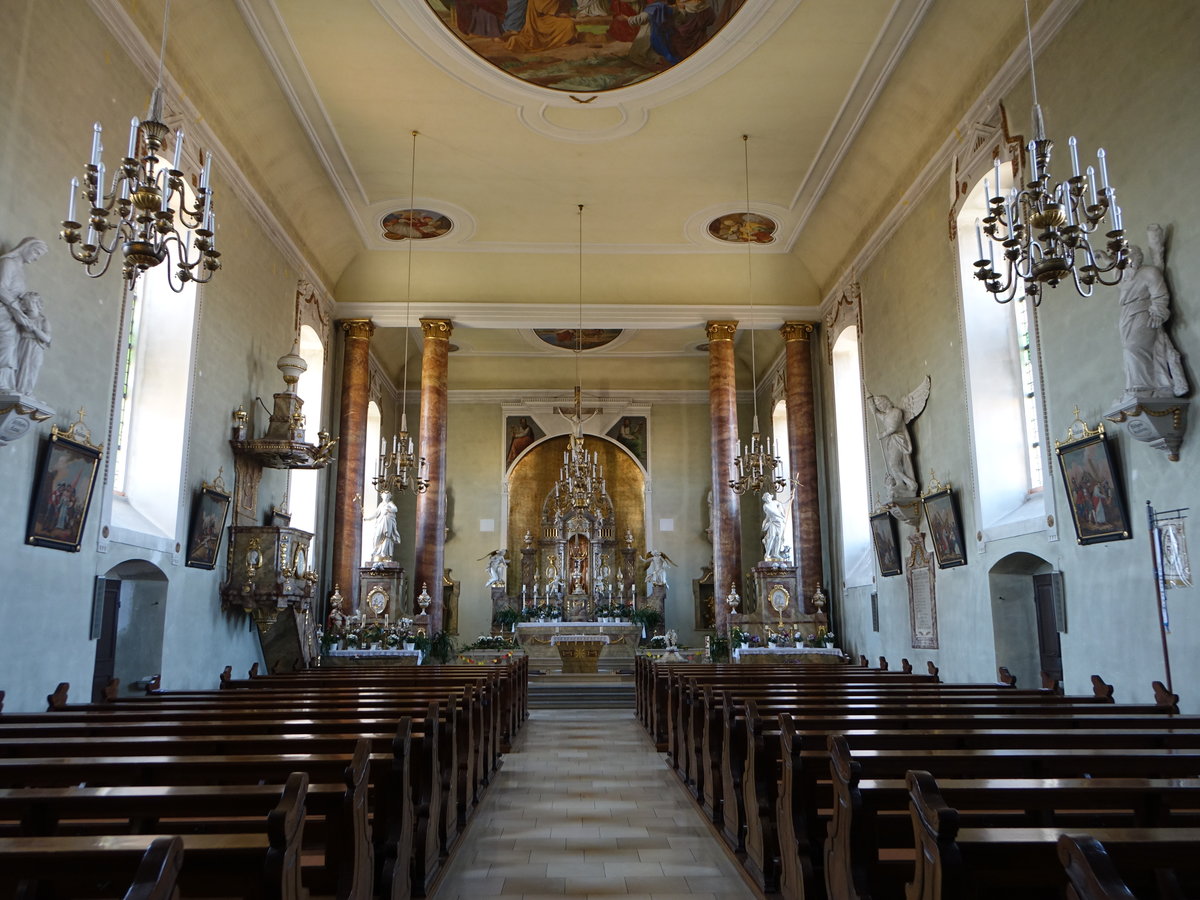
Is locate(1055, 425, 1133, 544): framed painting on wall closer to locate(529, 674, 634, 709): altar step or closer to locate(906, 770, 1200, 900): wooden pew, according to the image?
locate(906, 770, 1200, 900): wooden pew

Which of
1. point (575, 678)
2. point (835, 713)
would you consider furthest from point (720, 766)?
point (575, 678)

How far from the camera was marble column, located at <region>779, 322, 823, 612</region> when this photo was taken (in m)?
17.2

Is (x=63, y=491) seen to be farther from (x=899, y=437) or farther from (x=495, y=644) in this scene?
(x=495, y=644)

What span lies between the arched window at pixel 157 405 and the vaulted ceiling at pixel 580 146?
94.7 inches

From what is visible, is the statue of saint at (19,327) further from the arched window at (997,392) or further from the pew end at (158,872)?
the arched window at (997,392)

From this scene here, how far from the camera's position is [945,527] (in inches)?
468

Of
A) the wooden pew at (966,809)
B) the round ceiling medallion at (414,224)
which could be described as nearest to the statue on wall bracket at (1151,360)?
the wooden pew at (966,809)

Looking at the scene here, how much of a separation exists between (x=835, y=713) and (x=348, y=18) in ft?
31.7

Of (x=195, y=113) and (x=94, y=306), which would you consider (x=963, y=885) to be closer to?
(x=94, y=306)

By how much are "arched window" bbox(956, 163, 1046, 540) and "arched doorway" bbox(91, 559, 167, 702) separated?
9.70 m

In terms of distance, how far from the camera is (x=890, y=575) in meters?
14.0

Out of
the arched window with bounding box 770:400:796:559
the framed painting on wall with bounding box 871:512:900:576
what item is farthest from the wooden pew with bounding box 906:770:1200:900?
the arched window with bounding box 770:400:796:559

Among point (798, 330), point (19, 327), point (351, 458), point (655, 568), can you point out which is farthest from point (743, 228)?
point (19, 327)

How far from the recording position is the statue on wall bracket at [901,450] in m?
12.8
